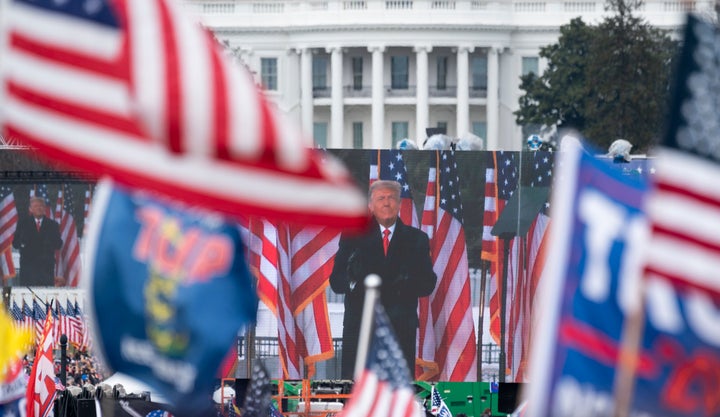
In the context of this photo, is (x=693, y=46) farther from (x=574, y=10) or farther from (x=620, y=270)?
(x=574, y=10)

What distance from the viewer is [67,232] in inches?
953

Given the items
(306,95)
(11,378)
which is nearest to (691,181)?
(11,378)

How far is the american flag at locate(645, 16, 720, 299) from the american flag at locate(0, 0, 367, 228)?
0.82 metres

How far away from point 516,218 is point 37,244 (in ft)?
14.4

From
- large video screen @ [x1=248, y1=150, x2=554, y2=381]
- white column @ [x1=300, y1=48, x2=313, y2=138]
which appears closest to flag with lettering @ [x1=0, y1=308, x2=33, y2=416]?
large video screen @ [x1=248, y1=150, x2=554, y2=381]

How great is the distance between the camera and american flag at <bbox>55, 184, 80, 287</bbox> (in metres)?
24.1

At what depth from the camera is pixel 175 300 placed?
732cm

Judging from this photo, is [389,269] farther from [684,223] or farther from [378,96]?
[378,96]

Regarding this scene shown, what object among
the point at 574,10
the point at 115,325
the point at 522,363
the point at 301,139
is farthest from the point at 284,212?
the point at 574,10

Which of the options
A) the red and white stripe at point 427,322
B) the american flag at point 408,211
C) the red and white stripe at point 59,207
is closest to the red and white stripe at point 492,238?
the red and white stripe at point 427,322

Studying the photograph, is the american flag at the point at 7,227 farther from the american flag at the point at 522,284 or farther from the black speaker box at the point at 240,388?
the american flag at the point at 522,284

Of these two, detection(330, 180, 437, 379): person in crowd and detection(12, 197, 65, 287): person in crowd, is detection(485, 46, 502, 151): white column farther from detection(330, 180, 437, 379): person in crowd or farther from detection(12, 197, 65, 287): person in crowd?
detection(330, 180, 437, 379): person in crowd

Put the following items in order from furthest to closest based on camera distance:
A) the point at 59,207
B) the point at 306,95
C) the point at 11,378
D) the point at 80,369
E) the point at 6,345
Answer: the point at 306,95 → the point at 80,369 → the point at 59,207 → the point at 11,378 → the point at 6,345

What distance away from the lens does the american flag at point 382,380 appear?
350 inches
